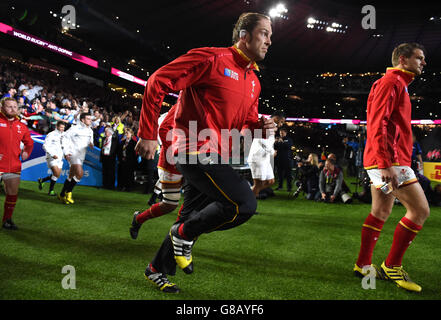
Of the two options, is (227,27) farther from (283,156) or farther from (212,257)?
(212,257)

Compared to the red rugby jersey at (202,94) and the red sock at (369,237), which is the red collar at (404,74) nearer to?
the red sock at (369,237)

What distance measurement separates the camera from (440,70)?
30.8 m

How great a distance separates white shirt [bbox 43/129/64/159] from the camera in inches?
275

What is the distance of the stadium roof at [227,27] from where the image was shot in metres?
19.7

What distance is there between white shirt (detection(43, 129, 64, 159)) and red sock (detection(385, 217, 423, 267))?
678 cm

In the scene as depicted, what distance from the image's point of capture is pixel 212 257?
3289mm

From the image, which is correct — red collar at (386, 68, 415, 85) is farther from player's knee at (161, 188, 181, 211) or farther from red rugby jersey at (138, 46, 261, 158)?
player's knee at (161, 188, 181, 211)

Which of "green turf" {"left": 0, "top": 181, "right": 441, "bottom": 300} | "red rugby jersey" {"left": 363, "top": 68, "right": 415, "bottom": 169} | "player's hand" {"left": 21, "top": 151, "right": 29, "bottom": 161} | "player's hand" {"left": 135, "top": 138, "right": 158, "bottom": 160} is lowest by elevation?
"green turf" {"left": 0, "top": 181, "right": 441, "bottom": 300}

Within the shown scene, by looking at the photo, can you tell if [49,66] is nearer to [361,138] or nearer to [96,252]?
[361,138]

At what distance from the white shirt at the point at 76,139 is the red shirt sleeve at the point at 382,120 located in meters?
5.97

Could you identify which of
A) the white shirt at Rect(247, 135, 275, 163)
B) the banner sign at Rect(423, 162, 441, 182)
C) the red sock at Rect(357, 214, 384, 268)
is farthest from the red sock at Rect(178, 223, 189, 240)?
the banner sign at Rect(423, 162, 441, 182)

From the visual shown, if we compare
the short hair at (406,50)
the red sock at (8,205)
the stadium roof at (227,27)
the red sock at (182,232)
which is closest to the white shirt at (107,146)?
the red sock at (8,205)
